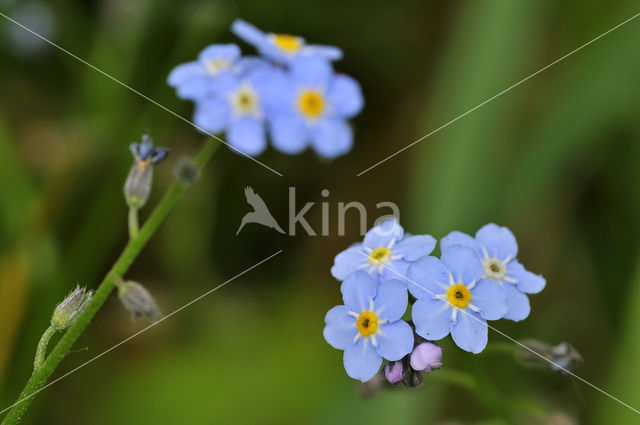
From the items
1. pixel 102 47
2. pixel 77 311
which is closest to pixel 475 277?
pixel 77 311

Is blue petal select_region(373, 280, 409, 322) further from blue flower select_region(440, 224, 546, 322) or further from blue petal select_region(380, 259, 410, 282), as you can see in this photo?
blue flower select_region(440, 224, 546, 322)

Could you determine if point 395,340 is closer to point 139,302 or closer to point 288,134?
point 139,302

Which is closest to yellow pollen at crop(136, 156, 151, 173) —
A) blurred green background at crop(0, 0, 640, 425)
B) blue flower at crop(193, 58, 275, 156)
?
blue flower at crop(193, 58, 275, 156)

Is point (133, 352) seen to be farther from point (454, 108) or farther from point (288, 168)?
point (454, 108)

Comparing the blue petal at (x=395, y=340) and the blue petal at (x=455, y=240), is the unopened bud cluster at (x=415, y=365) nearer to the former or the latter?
the blue petal at (x=395, y=340)

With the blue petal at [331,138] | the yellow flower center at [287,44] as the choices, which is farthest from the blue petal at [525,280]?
the yellow flower center at [287,44]

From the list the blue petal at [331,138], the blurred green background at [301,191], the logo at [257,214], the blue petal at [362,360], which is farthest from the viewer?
the logo at [257,214]

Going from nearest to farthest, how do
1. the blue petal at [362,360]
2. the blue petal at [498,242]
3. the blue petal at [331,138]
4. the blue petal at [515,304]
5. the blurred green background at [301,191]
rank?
the blue petal at [362,360] < the blue petal at [515,304] < the blue petal at [498,242] < the blue petal at [331,138] < the blurred green background at [301,191]

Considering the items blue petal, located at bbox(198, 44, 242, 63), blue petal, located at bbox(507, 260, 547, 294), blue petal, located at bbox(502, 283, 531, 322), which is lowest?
blue petal, located at bbox(502, 283, 531, 322)
